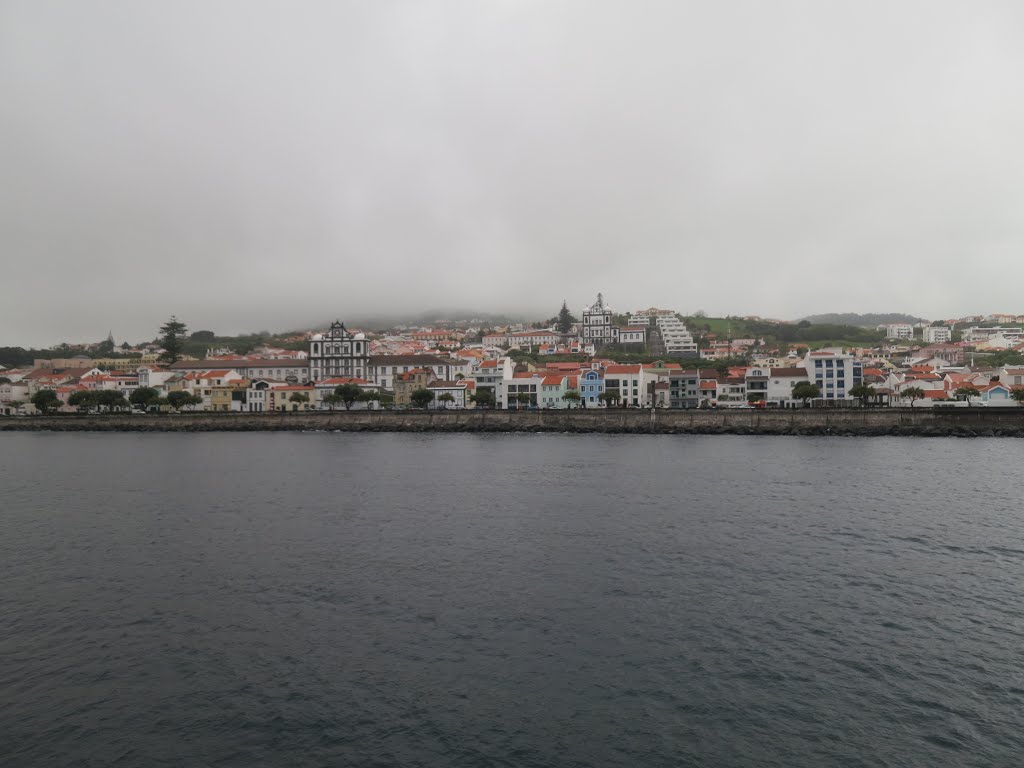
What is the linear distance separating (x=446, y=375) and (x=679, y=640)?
228 feet

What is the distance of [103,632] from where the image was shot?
11.1 m

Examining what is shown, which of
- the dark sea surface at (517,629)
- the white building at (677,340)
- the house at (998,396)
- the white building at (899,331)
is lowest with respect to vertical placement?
the dark sea surface at (517,629)

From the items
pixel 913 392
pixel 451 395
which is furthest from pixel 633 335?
pixel 913 392

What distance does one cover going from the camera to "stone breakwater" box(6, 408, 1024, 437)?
47969 millimetres

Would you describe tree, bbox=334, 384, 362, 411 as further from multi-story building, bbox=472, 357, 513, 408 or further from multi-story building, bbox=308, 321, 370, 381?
multi-story building, bbox=308, 321, 370, 381

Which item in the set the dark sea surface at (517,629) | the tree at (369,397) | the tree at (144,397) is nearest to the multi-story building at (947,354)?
the tree at (369,397)

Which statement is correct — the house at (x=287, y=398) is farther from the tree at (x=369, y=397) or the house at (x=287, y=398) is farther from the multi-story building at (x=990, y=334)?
the multi-story building at (x=990, y=334)

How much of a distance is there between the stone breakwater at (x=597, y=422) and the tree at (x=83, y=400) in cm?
279

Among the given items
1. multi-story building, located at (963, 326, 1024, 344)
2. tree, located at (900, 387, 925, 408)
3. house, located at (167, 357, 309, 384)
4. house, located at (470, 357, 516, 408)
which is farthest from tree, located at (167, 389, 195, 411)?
multi-story building, located at (963, 326, 1024, 344)

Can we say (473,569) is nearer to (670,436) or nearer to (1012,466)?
(1012,466)

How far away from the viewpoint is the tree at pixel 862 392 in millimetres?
57875

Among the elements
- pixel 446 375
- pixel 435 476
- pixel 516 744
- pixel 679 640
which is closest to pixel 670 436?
pixel 435 476

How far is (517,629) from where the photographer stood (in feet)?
36.1

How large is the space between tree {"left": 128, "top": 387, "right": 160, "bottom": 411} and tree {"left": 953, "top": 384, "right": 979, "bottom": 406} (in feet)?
252
